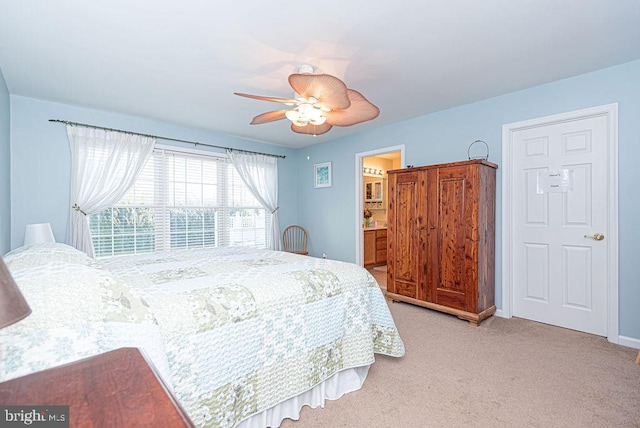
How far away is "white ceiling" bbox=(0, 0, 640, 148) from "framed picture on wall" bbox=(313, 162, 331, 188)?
2.07 metres

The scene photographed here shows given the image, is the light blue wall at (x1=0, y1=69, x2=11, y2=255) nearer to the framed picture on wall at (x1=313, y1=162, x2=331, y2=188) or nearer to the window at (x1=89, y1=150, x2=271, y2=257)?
the window at (x1=89, y1=150, x2=271, y2=257)

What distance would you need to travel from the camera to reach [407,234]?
3.62 meters

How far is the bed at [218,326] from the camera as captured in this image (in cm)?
100

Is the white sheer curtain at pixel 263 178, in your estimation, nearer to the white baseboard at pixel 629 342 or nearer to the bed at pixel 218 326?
the bed at pixel 218 326

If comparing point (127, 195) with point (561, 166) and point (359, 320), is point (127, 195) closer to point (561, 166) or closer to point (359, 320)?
point (359, 320)

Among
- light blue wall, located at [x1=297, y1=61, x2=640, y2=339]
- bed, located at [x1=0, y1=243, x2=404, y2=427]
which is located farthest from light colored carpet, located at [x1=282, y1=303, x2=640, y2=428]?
light blue wall, located at [x1=297, y1=61, x2=640, y2=339]

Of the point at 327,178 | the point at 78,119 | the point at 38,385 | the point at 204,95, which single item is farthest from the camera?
the point at 327,178

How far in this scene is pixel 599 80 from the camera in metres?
2.69

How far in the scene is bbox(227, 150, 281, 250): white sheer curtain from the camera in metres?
4.98

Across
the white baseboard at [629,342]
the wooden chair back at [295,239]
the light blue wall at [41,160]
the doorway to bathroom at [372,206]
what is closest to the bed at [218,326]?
the light blue wall at [41,160]

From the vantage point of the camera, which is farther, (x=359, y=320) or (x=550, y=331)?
(x=550, y=331)

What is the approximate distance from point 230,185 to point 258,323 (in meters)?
3.70

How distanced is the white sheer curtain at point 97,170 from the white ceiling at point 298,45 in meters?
0.52

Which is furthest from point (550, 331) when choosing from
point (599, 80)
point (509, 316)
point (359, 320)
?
point (599, 80)
